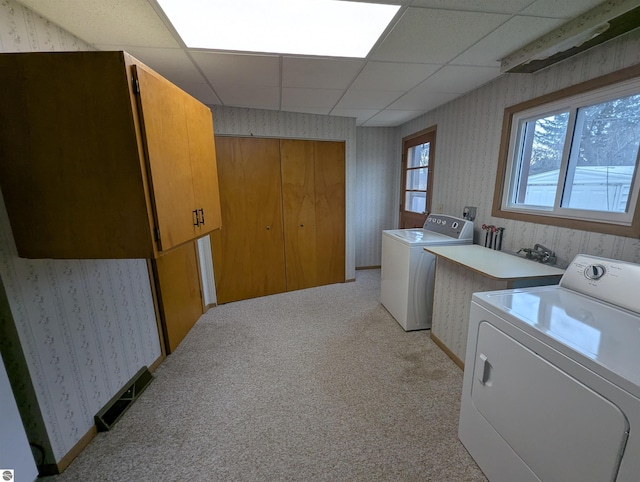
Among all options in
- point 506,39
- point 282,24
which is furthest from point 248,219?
point 506,39

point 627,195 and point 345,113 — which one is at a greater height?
point 345,113

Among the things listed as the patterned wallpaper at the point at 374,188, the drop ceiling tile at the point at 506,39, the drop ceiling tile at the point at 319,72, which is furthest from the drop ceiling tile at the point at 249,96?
the patterned wallpaper at the point at 374,188

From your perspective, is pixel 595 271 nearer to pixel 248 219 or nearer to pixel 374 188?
pixel 248 219

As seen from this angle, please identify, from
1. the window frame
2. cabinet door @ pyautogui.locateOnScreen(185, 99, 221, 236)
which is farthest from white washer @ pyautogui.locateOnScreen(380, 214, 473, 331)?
cabinet door @ pyautogui.locateOnScreen(185, 99, 221, 236)

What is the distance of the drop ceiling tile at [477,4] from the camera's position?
124 cm

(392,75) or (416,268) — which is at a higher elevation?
(392,75)

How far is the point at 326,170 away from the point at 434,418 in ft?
9.41

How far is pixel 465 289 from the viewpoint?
1968mm

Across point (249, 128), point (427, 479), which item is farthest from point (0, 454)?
point (249, 128)

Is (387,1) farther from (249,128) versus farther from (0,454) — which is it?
(0,454)

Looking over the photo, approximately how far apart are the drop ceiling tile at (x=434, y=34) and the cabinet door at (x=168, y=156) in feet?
4.16

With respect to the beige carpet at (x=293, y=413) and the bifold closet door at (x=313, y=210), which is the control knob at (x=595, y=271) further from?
the bifold closet door at (x=313, y=210)

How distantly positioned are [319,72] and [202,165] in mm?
1181

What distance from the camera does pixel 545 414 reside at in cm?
98
